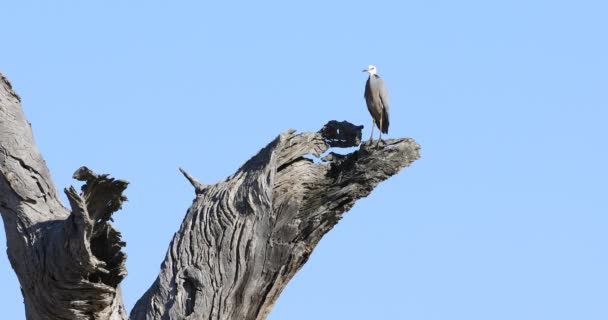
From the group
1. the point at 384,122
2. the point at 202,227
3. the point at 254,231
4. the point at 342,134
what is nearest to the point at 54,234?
the point at 202,227

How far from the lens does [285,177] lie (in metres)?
9.35

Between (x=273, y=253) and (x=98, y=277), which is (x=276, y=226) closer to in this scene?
(x=273, y=253)

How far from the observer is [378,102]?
13008mm

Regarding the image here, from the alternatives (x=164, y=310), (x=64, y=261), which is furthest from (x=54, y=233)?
(x=164, y=310)

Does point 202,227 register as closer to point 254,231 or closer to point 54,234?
point 254,231

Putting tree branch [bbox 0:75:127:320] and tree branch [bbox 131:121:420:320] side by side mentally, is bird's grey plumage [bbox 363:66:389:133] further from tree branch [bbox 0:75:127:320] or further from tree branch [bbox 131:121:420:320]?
tree branch [bbox 0:75:127:320]

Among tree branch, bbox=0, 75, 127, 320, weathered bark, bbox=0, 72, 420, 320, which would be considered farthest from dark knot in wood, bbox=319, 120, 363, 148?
tree branch, bbox=0, 75, 127, 320

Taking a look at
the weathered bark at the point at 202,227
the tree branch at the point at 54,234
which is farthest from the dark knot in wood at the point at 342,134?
the tree branch at the point at 54,234

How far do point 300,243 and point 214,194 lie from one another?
764 millimetres

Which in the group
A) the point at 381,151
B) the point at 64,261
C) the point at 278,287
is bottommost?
the point at 64,261

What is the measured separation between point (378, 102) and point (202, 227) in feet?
15.1

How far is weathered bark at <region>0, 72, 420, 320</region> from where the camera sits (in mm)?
7418

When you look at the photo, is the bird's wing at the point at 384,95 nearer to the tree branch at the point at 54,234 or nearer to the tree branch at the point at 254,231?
the tree branch at the point at 254,231

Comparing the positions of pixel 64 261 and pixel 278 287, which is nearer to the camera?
pixel 64 261
